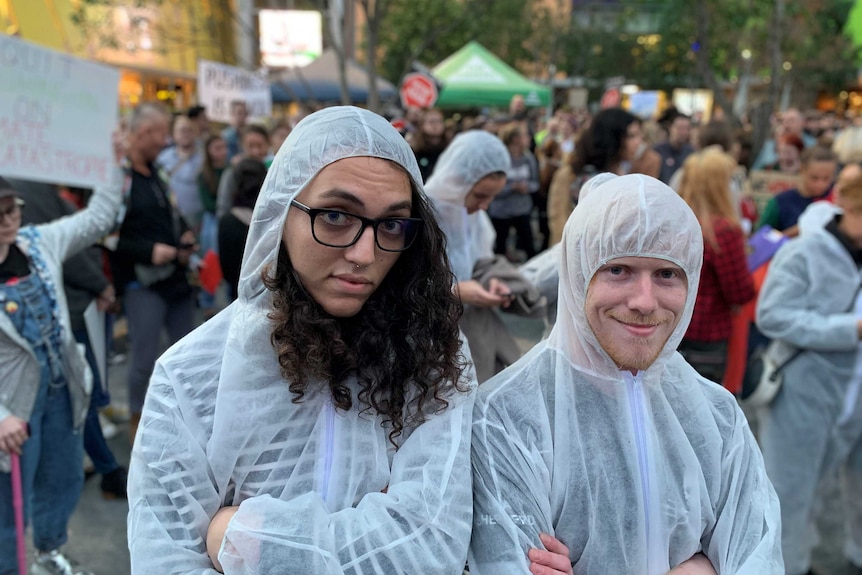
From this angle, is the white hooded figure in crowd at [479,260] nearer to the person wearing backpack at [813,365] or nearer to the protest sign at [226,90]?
the person wearing backpack at [813,365]

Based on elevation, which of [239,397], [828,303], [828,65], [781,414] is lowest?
[781,414]

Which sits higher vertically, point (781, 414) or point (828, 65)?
point (828, 65)

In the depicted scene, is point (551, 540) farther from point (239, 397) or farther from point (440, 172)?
point (440, 172)

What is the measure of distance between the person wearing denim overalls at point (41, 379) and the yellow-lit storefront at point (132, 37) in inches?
490

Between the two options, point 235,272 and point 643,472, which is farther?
point 235,272

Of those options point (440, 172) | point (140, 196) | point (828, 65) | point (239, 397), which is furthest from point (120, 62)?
point (828, 65)

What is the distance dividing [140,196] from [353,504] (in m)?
3.21

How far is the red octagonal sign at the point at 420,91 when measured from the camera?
8.77m

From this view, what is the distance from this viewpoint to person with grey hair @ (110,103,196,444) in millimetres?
3936

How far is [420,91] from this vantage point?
8812 mm

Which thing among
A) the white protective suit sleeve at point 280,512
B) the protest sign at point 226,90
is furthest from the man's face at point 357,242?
the protest sign at point 226,90

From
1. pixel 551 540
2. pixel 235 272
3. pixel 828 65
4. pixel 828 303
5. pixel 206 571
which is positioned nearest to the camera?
pixel 206 571

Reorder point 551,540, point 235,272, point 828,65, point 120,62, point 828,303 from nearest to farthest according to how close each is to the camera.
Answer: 1. point 551,540
2. point 828,303
3. point 235,272
4. point 120,62
5. point 828,65

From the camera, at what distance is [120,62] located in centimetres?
2059
